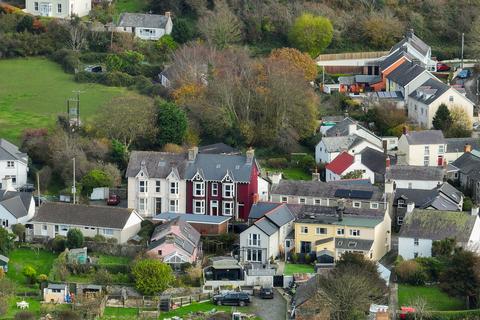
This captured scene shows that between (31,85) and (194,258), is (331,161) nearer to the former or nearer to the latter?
(194,258)

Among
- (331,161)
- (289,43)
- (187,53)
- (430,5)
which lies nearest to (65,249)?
(331,161)

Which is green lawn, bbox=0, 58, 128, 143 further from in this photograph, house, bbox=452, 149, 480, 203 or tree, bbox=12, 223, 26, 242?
house, bbox=452, 149, 480, 203

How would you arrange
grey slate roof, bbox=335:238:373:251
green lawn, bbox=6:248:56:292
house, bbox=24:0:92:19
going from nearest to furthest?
1. green lawn, bbox=6:248:56:292
2. grey slate roof, bbox=335:238:373:251
3. house, bbox=24:0:92:19

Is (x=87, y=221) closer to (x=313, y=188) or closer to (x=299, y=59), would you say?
(x=313, y=188)

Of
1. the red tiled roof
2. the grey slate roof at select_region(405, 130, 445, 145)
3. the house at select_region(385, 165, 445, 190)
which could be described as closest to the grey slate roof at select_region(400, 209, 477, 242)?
the house at select_region(385, 165, 445, 190)

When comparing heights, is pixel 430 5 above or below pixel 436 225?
above
